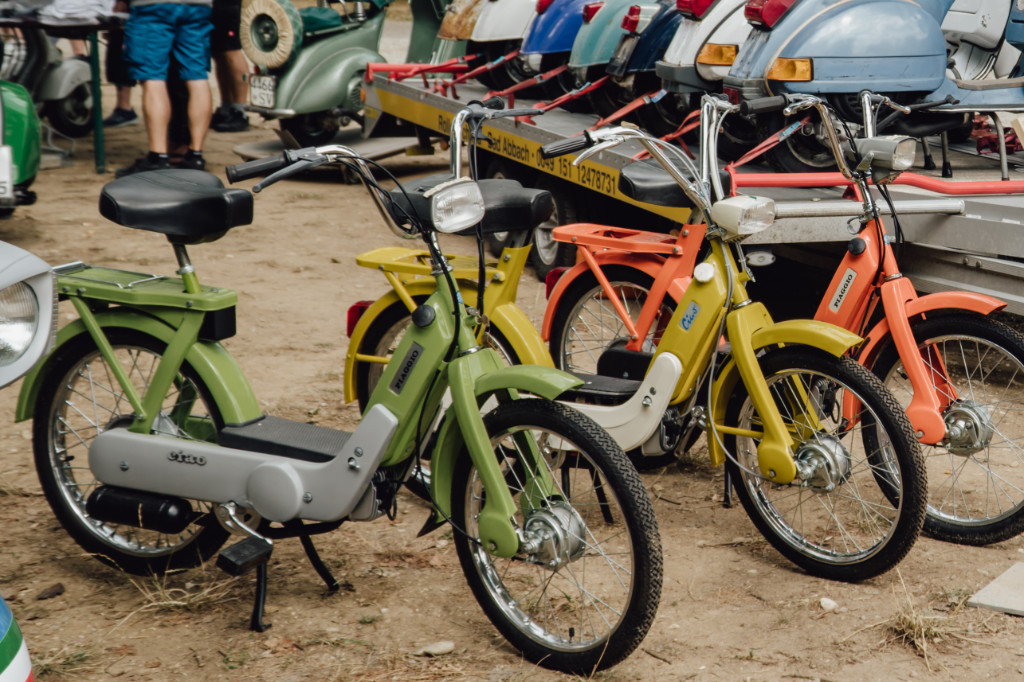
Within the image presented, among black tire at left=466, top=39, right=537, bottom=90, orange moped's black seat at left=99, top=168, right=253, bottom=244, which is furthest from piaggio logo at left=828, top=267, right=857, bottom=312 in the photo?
black tire at left=466, top=39, right=537, bottom=90

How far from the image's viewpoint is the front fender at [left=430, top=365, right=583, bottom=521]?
8.70 ft

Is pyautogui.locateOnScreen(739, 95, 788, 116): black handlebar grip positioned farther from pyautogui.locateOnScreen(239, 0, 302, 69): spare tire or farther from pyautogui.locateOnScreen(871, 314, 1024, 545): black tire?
pyautogui.locateOnScreen(239, 0, 302, 69): spare tire

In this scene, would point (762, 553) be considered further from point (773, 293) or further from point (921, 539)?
point (773, 293)

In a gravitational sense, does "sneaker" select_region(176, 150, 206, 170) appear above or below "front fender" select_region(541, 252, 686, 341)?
below

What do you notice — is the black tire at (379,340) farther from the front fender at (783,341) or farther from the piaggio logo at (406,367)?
the front fender at (783,341)

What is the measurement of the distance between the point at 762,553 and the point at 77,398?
7.01ft

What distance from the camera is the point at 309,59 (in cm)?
874

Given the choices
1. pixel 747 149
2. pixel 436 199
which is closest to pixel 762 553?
pixel 436 199

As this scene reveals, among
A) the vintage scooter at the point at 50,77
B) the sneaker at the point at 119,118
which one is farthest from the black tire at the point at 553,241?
the sneaker at the point at 119,118

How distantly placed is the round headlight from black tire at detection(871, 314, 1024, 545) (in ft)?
8.06

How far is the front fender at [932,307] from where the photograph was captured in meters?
3.28

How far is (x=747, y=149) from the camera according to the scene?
221 inches

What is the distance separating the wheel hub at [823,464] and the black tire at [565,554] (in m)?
0.57

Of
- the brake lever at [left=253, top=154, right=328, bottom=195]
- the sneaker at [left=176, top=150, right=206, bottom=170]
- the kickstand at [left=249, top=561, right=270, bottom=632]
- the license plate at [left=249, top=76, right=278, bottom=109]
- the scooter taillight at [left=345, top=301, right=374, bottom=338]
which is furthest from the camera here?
the license plate at [left=249, top=76, right=278, bottom=109]
